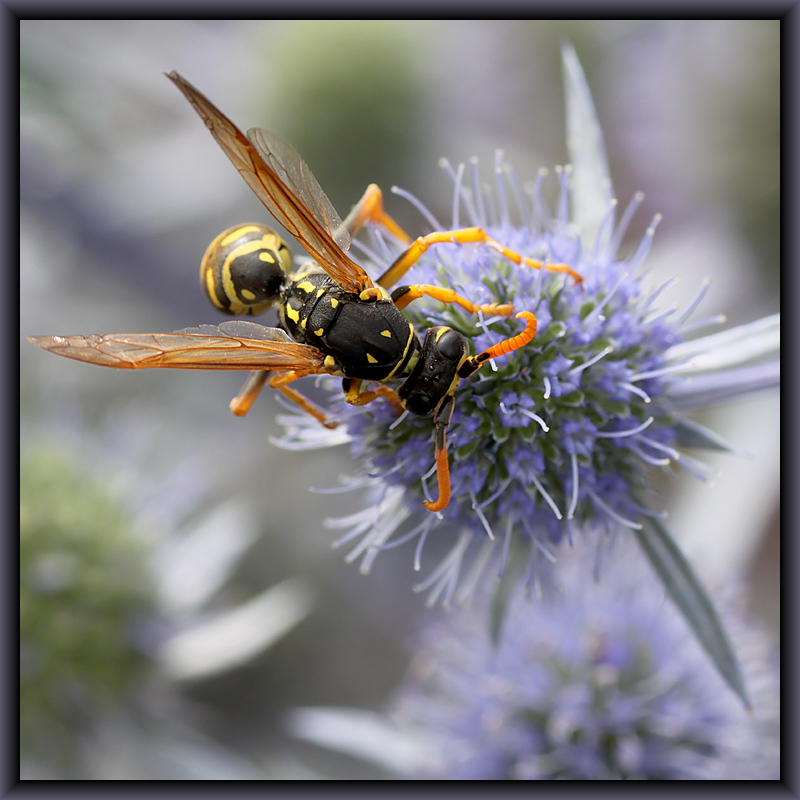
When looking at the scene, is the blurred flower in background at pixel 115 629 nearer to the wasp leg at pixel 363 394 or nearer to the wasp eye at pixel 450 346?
the wasp leg at pixel 363 394

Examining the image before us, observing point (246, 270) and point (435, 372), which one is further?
point (246, 270)

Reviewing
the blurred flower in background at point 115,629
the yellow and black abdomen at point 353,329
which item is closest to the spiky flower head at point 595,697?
the blurred flower in background at point 115,629

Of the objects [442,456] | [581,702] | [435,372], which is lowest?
[581,702]

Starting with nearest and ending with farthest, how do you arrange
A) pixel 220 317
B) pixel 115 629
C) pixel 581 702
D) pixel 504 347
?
pixel 504 347 → pixel 581 702 → pixel 115 629 → pixel 220 317

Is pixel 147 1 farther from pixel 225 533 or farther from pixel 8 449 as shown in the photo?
pixel 225 533

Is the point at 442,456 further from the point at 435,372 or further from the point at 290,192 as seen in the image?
the point at 290,192

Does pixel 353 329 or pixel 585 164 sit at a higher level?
pixel 585 164

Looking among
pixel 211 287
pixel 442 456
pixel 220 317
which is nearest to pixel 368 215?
pixel 211 287
